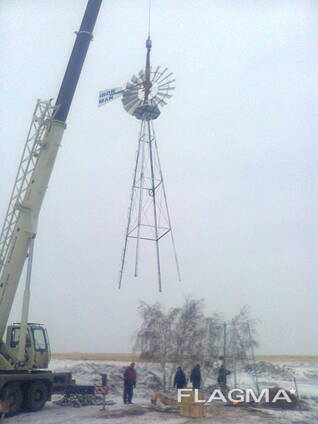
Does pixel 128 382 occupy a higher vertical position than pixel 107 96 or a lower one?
lower

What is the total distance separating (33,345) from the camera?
52.5 feet

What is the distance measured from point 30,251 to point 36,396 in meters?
5.15

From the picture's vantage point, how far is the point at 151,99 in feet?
51.9

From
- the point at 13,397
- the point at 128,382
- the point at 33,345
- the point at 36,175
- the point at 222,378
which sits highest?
the point at 36,175

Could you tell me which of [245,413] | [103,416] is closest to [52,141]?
[103,416]

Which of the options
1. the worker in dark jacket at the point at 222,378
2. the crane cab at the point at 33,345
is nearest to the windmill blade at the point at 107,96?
the crane cab at the point at 33,345

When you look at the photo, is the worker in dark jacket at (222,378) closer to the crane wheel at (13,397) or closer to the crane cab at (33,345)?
the crane cab at (33,345)

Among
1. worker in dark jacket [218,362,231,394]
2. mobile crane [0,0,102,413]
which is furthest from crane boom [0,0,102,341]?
worker in dark jacket [218,362,231,394]

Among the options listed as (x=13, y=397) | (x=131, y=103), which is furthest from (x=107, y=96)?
(x=13, y=397)

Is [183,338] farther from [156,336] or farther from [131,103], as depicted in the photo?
[131,103]

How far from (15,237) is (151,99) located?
691 cm

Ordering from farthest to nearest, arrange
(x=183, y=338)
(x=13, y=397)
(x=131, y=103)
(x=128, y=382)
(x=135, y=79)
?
(x=183, y=338), (x=128, y=382), (x=135, y=79), (x=131, y=103), (x=13, y=397)

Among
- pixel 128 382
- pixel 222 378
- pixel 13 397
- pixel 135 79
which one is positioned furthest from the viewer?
pixel 222 378

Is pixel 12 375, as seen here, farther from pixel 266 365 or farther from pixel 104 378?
pixel 266 365
